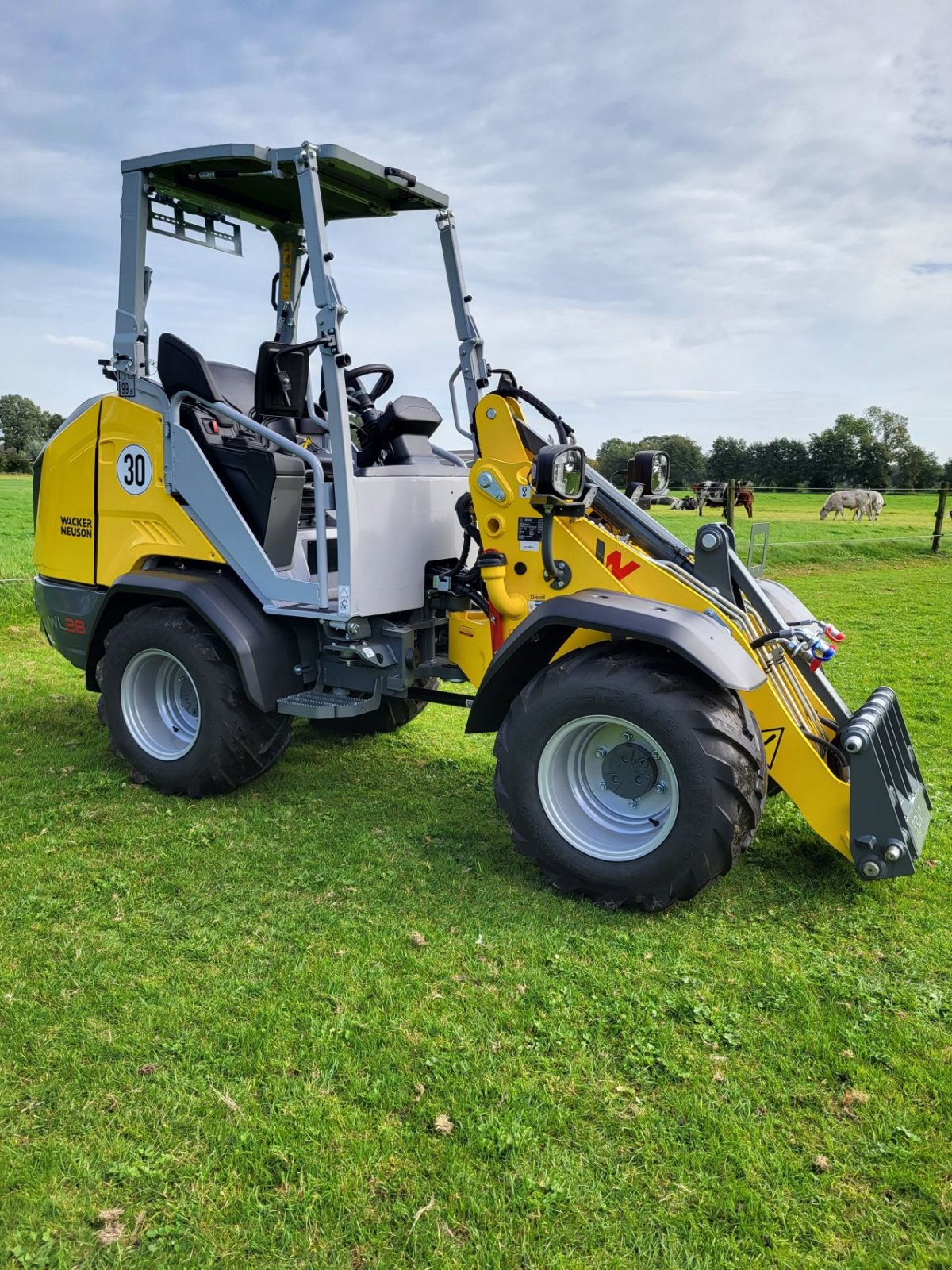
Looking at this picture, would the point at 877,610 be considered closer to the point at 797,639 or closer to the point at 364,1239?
the point at 797,639

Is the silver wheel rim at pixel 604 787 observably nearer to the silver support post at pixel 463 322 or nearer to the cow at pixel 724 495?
the silver support post at pixel 463 322

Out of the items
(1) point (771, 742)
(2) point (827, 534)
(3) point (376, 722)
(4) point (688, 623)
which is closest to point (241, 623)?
(3) point (376, 722)

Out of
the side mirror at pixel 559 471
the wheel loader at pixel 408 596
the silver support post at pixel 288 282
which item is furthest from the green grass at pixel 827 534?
the side mirror at pixel 559 471

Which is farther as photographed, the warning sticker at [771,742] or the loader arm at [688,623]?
the warning sticker at [771,742]

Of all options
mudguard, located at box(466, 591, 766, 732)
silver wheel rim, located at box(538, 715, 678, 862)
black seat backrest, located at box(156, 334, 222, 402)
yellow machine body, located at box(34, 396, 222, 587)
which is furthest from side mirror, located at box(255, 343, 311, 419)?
silver wheel rim, located at box(538, 715, 678, 862)

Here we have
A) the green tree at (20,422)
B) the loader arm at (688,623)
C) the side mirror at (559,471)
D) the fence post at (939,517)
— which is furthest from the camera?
the green tree at (20,422)

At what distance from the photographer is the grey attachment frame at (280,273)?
452 cm

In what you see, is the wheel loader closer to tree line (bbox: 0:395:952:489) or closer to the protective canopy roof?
the protective canopy roof

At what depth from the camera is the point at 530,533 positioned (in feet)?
14.7

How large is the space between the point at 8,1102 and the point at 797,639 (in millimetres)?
3356

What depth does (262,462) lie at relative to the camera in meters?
4.87

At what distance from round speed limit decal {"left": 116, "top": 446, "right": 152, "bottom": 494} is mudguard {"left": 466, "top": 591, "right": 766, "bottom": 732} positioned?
7.47ft

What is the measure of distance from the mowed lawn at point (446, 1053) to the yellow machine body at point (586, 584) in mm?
549

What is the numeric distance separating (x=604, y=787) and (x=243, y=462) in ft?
8.13
